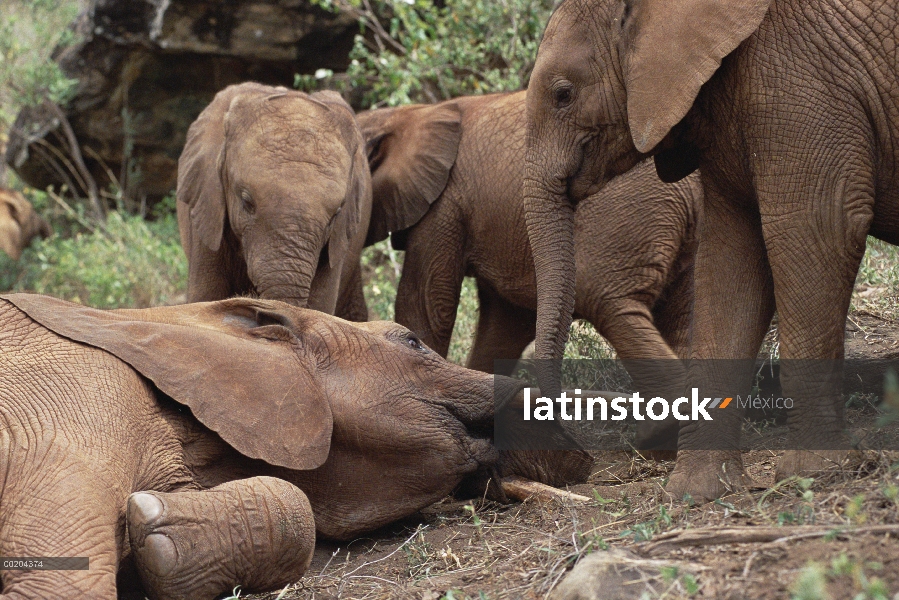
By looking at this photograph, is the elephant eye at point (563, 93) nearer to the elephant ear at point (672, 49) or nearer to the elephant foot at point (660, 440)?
the elephant ear at point (672, 49)

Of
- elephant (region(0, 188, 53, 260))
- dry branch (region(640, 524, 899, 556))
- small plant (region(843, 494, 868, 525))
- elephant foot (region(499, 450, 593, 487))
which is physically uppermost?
elephant (region(0, 188, 53, 260))

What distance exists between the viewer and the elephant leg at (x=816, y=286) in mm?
3945

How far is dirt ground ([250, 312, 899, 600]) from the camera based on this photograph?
9.09ft

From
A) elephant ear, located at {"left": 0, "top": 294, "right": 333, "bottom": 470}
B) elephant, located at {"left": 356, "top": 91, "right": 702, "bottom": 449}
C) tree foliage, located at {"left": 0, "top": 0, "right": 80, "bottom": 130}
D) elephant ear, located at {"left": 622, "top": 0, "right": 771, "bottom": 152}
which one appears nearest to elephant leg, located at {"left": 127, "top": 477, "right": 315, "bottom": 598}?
elephant ear, located at {"left": 0, "top": 294, "right": 333, "bottom": 470}

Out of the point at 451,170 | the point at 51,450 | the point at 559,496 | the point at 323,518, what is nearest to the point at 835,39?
the point at 559,496

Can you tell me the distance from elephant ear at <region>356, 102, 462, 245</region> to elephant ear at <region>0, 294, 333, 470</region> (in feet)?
9.09

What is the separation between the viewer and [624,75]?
174 inches

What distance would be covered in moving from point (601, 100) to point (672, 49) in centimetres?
39

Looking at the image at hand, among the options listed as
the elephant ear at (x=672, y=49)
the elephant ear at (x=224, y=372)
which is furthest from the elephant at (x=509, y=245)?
the elephant ear at (x=224, y=372)

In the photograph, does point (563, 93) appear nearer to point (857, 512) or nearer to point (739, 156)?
point (739, 156)

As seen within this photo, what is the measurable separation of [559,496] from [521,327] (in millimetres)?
2615

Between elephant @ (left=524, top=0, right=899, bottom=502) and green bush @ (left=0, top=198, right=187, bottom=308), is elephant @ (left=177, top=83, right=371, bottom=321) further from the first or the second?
green bush @ (left=0, top=198, right=187, bottom=308)

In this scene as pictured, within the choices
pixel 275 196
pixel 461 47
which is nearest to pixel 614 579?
pixel 275 196

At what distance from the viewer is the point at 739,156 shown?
4266mm
